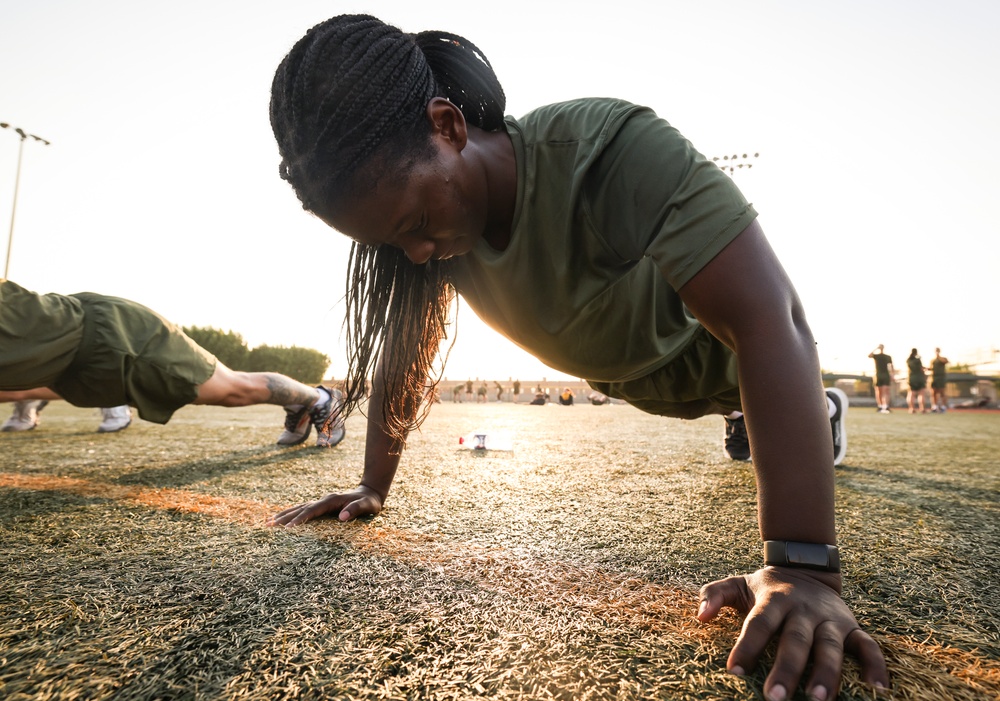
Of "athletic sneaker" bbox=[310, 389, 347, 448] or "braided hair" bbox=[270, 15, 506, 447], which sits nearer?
"braided hair" bbox=[270, 15, 506, 447]

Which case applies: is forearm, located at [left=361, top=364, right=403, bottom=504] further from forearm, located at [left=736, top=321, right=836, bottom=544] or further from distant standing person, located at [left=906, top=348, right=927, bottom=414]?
distant standing person, located at [left=906, top=348, right=927, bottom=414]

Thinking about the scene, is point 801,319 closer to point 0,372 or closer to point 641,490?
point 641,490

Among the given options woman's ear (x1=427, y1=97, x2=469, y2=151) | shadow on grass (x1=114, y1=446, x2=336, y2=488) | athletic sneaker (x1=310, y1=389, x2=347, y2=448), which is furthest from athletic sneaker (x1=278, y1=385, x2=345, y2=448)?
woman's ear (x1=427, y1=97, x2=469, y2=151)

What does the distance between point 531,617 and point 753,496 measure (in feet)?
5.01

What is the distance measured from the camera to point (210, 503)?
5.96 feet

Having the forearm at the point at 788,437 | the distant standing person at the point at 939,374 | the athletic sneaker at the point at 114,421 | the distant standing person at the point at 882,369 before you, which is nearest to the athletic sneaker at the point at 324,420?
the athletic sneaker at the point at 114,421

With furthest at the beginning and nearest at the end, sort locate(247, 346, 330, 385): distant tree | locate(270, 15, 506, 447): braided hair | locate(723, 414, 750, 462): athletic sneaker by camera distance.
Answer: locate(247, 346, 330, 385): distant tree < locate(723, 414, 750, 462): athletic sneaker < locate(270, 15, 506, 447): braided hair

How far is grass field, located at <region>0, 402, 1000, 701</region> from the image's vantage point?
0.72m

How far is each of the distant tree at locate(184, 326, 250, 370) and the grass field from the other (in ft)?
104

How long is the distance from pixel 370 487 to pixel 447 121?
115 centimetres

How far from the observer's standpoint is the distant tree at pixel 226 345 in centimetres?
3036

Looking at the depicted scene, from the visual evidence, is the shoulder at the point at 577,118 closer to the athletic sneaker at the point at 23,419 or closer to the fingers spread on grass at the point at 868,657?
the fingers spread on grass at the point at 868,657

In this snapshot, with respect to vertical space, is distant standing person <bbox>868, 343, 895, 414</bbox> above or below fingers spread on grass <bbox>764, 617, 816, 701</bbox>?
above

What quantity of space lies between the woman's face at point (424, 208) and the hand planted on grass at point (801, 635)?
958mm
